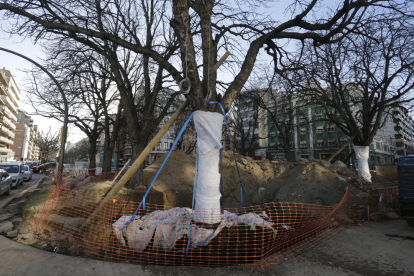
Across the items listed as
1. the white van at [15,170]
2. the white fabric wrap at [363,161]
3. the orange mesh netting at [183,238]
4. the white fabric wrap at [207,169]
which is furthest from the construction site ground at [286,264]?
the white van at [15,170]

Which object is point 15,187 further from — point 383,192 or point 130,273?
point 383,192

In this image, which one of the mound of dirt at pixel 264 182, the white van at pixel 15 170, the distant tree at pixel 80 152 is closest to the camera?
the mound of dirt at pixel 264 182

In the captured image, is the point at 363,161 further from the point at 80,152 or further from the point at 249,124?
the point at 80,152

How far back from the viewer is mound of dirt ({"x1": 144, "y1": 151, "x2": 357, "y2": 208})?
8.31m

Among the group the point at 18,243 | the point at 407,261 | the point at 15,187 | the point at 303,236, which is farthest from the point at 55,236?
the point at 15,187

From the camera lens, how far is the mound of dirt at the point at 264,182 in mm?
8312

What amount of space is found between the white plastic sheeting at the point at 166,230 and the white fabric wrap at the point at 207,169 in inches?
8.0

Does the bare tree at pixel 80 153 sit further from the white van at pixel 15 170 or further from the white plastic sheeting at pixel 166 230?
the white plastic sheeting at pixel 166 230

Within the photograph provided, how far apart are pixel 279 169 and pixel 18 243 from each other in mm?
11540

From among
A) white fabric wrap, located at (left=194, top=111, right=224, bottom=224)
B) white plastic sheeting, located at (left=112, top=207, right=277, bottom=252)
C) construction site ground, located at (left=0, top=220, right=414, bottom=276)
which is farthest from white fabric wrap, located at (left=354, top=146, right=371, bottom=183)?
white fabric wrap, located at (left=194, top=111, right=224, bottom=224)

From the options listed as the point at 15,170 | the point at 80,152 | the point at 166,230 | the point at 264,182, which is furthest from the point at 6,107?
the point at 166,230

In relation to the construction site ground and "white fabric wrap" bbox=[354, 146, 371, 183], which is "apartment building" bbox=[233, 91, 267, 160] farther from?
the construction site ground

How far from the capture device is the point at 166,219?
166 inches

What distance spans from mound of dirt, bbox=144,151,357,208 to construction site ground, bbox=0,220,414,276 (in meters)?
2.57
